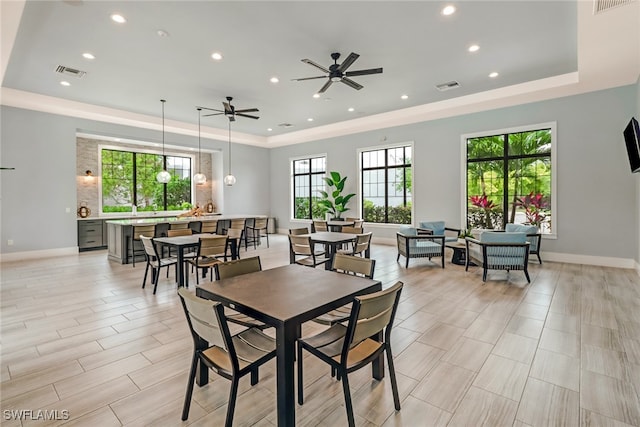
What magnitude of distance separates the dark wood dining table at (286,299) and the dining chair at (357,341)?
20 centimetres

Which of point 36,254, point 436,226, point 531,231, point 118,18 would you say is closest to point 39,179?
point 36,254

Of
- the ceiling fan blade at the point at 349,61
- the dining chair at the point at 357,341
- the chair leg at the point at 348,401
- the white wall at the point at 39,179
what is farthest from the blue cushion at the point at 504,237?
the white wall at the point at 39,179

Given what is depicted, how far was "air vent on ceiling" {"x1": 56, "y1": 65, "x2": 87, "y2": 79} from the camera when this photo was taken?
205 inches

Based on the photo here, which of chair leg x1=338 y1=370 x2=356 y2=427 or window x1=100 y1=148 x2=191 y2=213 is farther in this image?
window x1=100 y1=148 x2=191 y2=213

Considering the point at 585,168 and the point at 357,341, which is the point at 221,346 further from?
the point at 585,168

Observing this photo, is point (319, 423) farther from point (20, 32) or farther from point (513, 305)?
point (20, 32)

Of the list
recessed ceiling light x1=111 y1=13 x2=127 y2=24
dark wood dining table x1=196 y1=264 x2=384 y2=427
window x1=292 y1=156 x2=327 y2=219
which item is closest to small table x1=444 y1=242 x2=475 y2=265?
dark wood dining table x1=196 y1=264 x2=384 y2=427

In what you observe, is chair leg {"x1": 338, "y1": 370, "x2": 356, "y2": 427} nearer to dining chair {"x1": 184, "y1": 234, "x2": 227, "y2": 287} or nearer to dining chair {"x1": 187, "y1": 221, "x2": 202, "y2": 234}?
dining chair {"x1": 184, "y1": 234, "x2": 227, "y2": 287}

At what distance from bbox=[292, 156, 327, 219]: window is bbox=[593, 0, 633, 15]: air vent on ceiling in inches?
302

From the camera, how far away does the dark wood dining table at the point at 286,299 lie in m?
1.58

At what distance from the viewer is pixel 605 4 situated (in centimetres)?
331

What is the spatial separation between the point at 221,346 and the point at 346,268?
56.6 inches

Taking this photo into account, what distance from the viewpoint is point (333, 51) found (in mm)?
4652

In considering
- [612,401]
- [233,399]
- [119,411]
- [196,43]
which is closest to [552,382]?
[612,401]
